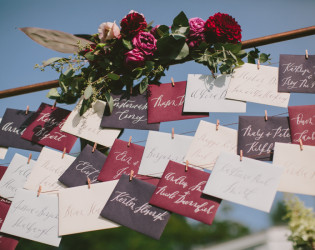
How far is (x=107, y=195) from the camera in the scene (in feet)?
2.17

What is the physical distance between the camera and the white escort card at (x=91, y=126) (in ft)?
2.41

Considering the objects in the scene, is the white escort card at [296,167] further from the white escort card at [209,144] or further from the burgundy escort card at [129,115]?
the burgundy escort card at [129,115]

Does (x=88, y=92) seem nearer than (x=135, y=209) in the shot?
No

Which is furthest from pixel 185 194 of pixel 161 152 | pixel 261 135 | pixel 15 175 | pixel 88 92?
pixel 15 175

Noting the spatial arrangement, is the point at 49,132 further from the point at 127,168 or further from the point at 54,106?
the point at 127,168

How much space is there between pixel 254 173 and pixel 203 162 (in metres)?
0.11

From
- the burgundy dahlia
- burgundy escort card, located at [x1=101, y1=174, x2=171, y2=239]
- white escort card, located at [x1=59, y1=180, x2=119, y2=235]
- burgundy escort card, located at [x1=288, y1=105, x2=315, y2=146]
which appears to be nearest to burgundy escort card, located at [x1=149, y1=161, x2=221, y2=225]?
burgundy escort card, located at [x1=101, y1=174, x2=171, y2=239]

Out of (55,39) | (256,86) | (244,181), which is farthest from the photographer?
(55,39)

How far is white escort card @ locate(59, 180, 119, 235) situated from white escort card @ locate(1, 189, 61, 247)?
31 millimetres

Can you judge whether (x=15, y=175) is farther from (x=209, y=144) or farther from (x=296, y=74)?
(x=296, y=74)

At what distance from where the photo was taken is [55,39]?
0.79 meters

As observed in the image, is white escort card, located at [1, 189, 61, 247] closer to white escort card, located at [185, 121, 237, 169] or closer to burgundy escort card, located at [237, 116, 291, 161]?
white escort card, located at [185, 121, 237, 169]

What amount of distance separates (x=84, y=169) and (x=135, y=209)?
0.18 meters

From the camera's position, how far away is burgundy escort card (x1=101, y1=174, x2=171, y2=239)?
61 centimetres
